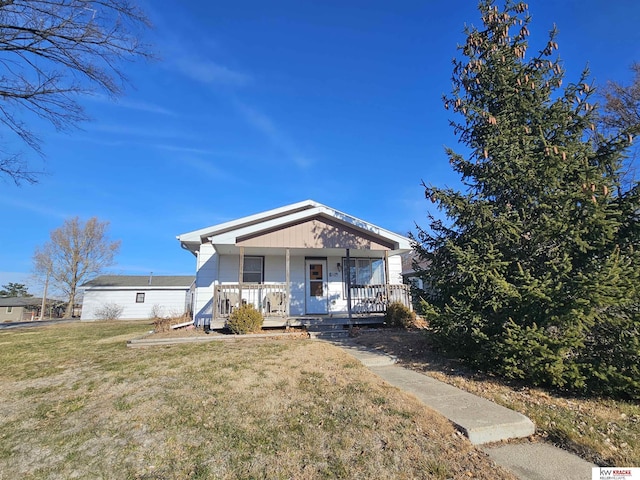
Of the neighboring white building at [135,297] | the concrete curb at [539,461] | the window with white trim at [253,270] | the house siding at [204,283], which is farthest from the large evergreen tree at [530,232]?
the neighboring white building at [135,297]

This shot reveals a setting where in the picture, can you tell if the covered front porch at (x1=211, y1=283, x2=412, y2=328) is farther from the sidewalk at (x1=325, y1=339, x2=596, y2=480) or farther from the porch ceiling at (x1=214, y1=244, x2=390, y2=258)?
the sidewalk at (x1=325, y1=339, x2=596, y2=480)

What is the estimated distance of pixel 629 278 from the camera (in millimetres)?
4504

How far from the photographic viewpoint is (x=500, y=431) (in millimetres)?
3672

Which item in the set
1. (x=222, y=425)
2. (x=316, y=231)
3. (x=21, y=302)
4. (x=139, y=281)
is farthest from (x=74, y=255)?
(x=222, y=425)

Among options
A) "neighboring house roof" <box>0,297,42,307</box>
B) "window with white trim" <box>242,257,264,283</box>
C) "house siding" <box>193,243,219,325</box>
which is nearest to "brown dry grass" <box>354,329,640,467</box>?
"window with white trim" <box>242,257,264,283</box>

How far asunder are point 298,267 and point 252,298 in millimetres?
2352

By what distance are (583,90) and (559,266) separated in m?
3.37

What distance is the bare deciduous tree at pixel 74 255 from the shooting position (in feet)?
111

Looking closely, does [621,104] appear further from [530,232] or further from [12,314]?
[12,314]

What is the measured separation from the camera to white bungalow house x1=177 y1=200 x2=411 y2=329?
11789 millimetres

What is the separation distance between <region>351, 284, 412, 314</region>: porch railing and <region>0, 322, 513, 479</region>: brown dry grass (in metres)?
6.33

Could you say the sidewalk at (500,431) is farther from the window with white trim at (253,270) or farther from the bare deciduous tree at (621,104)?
the bare deciduous tree at (621,104)

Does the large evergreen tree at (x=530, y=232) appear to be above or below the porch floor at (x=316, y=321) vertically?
above

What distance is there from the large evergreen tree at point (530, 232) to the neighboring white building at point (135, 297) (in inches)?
976
